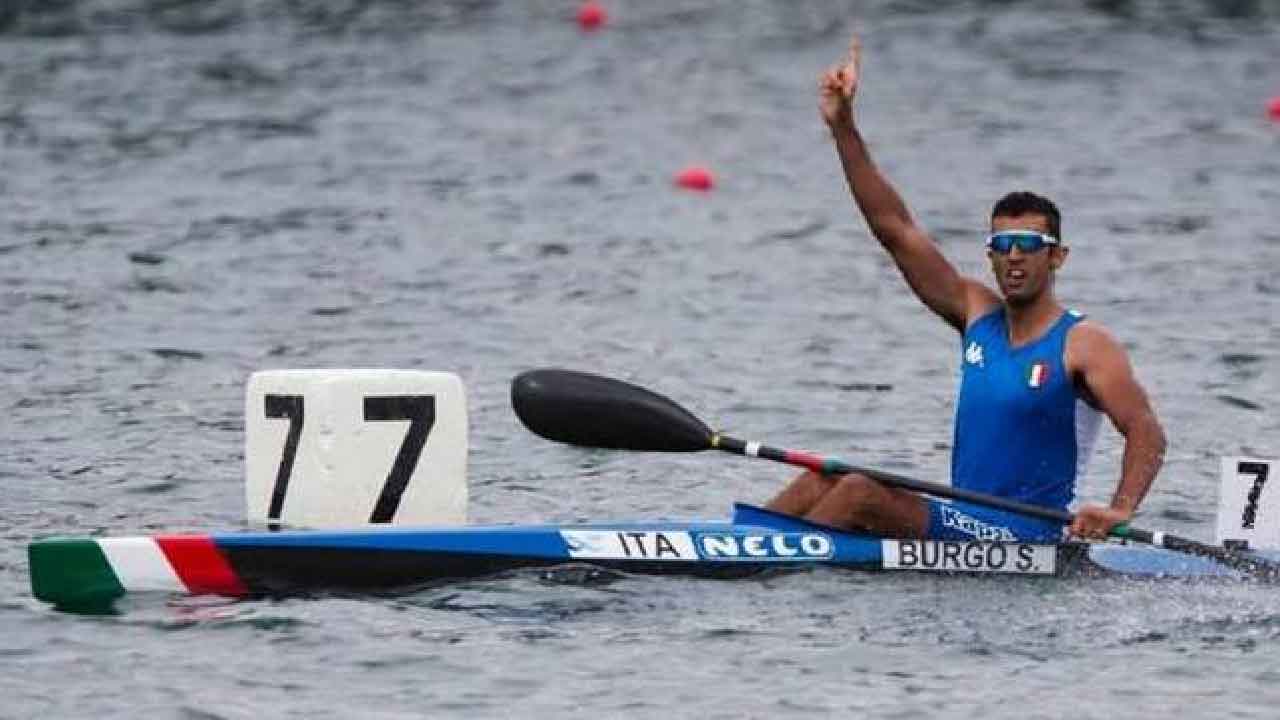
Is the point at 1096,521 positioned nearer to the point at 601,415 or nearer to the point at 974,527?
the point at 974,527

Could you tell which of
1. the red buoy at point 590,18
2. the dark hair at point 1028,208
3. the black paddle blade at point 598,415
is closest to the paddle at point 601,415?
the black paddle blade at point 598,415

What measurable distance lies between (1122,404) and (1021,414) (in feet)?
1.36

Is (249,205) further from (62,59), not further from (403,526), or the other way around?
(403,526)

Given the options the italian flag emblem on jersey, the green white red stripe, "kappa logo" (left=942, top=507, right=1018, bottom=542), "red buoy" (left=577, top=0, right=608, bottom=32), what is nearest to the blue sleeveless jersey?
the italian flag emblem on jersey

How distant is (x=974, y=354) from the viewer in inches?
502

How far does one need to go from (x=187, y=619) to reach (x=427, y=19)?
22.3 metres

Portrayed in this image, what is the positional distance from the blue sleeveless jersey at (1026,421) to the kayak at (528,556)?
0.84 ft

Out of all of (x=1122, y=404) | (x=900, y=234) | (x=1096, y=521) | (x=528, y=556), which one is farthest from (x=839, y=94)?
(x=528, y=556)

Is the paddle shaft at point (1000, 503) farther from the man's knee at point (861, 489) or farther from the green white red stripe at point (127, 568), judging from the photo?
the green white red stripe at point (127, 568)

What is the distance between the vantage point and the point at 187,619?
12242 mm

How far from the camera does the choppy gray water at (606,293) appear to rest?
1175 cm

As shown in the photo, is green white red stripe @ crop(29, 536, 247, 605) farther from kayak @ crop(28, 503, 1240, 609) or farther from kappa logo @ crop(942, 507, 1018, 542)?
kappa logo @ crop(942, 507, 1018, 542)

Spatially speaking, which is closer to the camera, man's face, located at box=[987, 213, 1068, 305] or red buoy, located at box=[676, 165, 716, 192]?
man's face, located at box=[987, 213, 1068, 305]

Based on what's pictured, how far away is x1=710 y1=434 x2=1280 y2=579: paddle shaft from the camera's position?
1224cm
